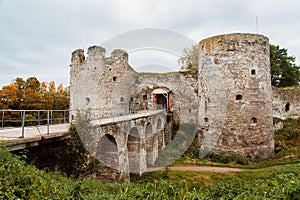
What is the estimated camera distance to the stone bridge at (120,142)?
24.0ft

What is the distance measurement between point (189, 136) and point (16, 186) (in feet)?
53.7

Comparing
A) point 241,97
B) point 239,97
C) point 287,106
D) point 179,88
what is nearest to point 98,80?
point 179,88

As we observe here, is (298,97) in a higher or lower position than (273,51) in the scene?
lower

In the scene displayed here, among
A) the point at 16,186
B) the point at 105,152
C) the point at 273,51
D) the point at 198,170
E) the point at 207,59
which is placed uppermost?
the point at 273,51

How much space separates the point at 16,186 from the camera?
3453 mm

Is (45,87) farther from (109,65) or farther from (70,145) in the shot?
(70,145)

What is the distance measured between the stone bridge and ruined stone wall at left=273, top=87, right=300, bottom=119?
12.1 meters

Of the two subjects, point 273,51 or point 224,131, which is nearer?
point 224,131

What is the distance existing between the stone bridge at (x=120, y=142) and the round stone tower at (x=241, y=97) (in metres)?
4.34

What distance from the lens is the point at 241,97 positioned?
14.2 metres

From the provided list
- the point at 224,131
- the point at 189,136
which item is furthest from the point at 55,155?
the point at 189,136

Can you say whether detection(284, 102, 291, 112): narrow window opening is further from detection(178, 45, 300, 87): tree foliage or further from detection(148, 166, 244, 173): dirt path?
detection(148, 166, 244, 173): dirt path

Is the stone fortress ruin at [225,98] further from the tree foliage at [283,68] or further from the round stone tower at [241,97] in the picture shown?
the tree foliage at [283,68]

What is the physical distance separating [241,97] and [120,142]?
8.86m
